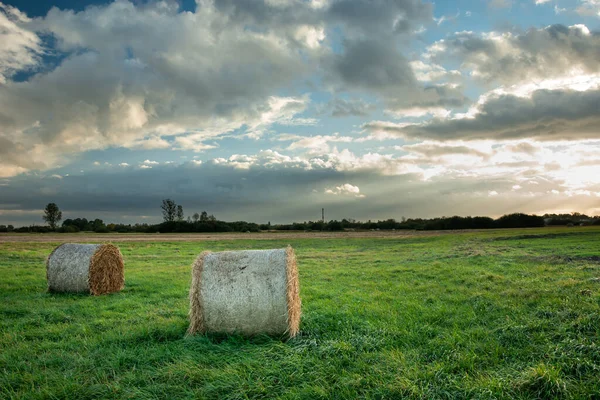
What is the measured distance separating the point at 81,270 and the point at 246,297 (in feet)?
30.3

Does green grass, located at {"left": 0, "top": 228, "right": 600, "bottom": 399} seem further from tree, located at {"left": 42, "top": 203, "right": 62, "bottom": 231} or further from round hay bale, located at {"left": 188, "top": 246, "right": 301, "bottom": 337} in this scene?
tree, located at {"left": 42, "top": 203, "right": 62, "bottom": 231}

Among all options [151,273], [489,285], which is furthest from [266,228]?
[489,285]

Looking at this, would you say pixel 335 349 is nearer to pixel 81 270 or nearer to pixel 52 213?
pixel 81 270

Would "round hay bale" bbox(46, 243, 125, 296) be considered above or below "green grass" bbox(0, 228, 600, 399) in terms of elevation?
above

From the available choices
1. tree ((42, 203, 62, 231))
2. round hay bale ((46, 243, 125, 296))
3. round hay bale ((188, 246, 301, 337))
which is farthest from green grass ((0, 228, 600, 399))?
tree ((42, 203, 62, 231))

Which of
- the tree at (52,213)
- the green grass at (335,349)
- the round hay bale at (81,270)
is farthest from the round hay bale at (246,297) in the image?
the tree at (52,213)

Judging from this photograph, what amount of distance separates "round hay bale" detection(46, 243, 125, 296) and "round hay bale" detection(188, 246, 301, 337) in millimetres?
7966

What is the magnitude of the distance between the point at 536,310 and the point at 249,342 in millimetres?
7028

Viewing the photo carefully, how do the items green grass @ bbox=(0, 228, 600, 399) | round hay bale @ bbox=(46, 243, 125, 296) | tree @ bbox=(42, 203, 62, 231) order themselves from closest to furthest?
green grass @ bbox=(0, 228, 600, 399) < round hay bale @ bbox=(46, 243, 125, 296) < tree @ bbox=(42, 203, 62, 231)

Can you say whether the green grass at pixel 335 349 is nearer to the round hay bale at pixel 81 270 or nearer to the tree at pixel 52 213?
the round hay bale at pixel 81 270

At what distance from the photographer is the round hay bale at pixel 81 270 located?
14.6 metres

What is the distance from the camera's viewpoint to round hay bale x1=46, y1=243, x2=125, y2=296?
14.6m

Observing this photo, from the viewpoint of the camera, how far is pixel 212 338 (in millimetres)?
8266

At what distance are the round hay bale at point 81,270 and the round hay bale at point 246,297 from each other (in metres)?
7.97
